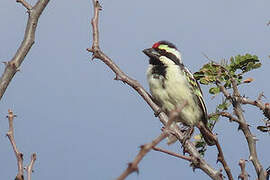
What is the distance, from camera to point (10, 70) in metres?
3.07

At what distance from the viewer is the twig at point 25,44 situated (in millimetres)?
3012

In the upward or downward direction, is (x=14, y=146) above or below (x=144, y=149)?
above

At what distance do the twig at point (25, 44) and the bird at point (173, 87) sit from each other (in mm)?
3125

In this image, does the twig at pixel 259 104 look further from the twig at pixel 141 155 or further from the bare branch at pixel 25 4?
the twig at pixel 141 155

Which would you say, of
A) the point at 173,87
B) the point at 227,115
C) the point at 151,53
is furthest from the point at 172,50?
the point at 227,115

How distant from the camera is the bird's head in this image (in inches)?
274

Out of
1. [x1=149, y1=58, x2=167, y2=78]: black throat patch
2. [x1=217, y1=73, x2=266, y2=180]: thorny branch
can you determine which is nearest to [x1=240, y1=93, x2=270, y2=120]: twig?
[x1=217, y1=73, x2=266, y2=180]: thorny branch

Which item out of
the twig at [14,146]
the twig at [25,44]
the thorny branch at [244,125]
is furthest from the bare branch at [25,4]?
the thorny branch at [244,125]

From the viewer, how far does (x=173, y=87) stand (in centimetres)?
659

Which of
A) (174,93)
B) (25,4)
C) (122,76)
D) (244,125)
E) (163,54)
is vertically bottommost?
(244,125)

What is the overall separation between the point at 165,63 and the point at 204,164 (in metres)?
3.58

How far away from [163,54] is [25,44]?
3.88 metres

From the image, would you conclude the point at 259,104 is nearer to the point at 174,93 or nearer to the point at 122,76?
the point at 122,76

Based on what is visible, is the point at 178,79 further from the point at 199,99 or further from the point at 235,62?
the point at 235,62
